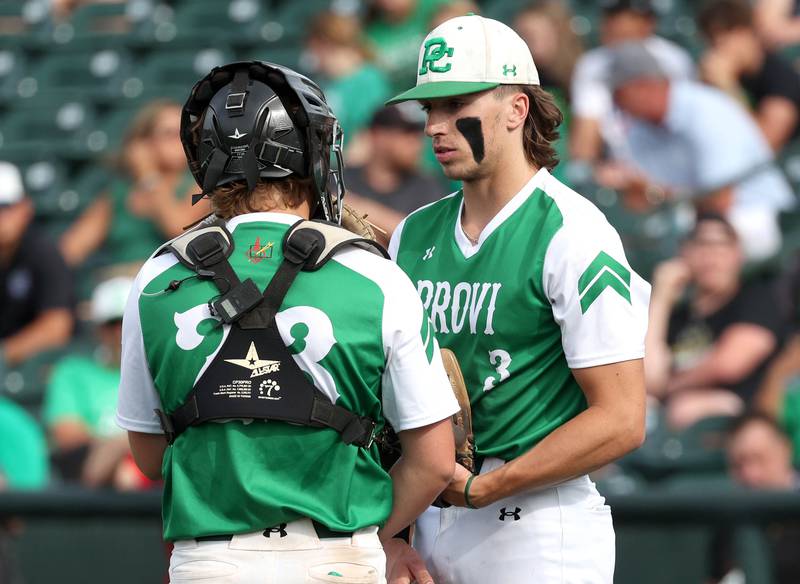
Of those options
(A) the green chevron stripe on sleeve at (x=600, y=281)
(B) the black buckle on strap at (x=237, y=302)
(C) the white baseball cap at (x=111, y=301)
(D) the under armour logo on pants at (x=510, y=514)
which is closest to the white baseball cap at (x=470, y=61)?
(A) the green chevron stripe on sleeve at (x=600, y=281)

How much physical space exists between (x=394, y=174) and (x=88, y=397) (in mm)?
2100

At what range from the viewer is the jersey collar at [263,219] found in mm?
2854

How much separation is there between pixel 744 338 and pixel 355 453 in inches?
169

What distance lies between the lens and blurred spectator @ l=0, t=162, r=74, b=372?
842 cm

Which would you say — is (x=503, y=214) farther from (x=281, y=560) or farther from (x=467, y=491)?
(x=281, y=560)

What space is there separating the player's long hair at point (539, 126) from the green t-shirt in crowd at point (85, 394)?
4.25 metres

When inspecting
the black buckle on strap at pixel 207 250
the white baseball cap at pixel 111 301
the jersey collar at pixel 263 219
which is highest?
the jersey collar at pixel 263 219

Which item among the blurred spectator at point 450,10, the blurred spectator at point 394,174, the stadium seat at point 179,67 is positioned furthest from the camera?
the stadium seat at point 179,67

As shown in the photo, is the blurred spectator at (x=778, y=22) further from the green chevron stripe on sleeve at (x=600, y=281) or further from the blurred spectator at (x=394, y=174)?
the green chevron stripe on sleeve at (x=600, y=281)

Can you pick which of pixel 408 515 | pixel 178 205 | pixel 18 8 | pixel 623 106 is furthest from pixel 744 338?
pixel 18 8

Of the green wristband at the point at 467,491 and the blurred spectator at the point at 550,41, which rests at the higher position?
the blurred spectator at the point at 550,41

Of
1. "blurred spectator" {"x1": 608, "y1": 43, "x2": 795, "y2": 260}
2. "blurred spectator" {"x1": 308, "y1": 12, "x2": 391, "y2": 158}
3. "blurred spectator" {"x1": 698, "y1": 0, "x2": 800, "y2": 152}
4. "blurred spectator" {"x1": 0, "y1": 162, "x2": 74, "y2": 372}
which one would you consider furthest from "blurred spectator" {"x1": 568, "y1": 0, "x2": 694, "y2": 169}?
"blurred spectator" {"x1": 0, "y1": 162, "x2": 74, "y2": 372}

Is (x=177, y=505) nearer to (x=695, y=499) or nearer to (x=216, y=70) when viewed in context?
(x=216, y=70)

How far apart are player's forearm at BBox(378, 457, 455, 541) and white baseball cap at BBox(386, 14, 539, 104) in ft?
3.24
